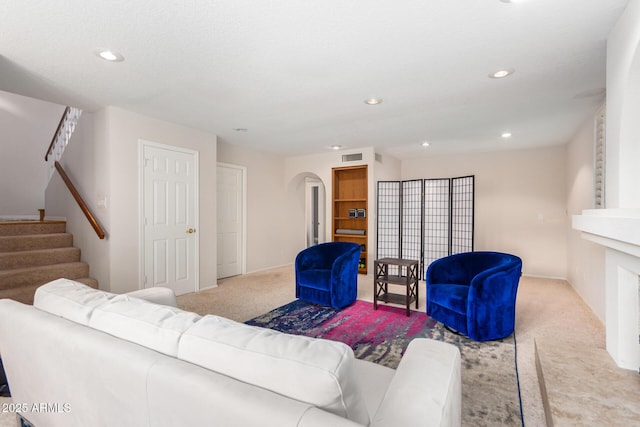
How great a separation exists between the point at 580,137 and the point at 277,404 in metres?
5.47

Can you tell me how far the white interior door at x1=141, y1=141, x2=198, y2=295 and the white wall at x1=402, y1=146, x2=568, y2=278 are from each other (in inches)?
200

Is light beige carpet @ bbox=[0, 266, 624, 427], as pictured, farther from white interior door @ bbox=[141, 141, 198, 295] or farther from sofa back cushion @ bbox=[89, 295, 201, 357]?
sofa back cushion @ bbox=[89, 295, 201, 357]

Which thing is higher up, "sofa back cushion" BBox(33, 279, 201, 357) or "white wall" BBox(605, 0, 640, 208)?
"white wall" BBox(605, 0, 640, 208)

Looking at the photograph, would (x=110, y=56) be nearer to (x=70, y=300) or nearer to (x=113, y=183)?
(x=113, y=183)

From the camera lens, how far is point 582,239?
4.08 meters

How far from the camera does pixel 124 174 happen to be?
3.69 m

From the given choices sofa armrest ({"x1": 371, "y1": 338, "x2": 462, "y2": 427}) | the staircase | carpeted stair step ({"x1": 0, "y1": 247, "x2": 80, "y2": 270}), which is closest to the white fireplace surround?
sofa armrest ({"x1": 371, "y1": 338, "x2": 462, "y2": 427})

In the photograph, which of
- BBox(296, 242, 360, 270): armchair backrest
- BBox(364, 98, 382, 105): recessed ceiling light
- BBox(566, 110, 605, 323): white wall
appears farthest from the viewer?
BBox(296, 242, 360, 270): armchair backrest

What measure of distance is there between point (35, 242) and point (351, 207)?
491 cm

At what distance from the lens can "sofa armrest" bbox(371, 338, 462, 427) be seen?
0.79 metres

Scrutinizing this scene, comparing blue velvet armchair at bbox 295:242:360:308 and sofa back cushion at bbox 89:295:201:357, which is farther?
blue velvet armchair at bbox 295:242:360:308

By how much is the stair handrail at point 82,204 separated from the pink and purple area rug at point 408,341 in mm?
2180

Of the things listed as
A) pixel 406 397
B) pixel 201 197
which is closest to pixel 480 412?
pixel 406 397

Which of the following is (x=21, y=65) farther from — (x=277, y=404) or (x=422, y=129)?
(x=422, y=129)
